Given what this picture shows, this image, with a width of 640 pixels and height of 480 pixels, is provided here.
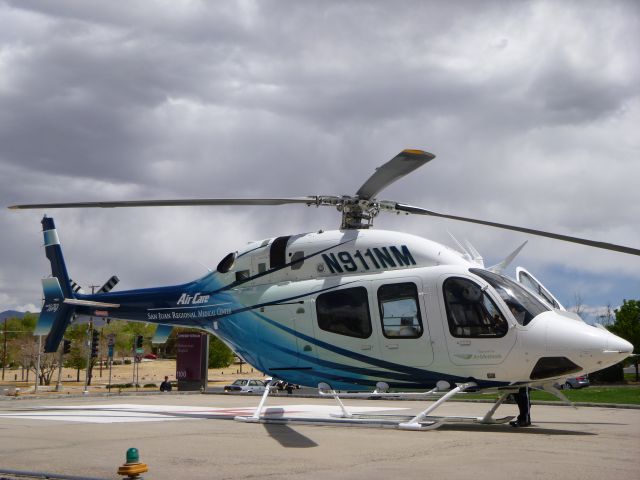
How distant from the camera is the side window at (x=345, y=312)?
1487 cm

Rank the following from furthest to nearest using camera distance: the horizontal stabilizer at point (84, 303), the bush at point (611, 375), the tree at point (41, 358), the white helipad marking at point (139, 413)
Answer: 1. the tree at point (41, 358)
2. the bush at point (611, 375)
3. the horizontal stabilizer at point (84, 303)
4. the white helipad marking at point (139, 413)

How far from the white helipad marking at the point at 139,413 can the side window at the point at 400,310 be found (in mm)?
3732

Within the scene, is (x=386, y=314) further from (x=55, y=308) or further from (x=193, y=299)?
(x=55, y=308)

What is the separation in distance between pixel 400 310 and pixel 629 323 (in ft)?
169

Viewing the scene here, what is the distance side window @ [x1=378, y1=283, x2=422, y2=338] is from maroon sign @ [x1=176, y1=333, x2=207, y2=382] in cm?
2359

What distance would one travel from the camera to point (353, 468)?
8.84 m

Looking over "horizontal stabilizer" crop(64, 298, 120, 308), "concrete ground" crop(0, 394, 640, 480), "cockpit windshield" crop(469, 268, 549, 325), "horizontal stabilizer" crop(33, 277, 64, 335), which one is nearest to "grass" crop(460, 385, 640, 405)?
"concrete ground" crop(0, 394, 640, 480)

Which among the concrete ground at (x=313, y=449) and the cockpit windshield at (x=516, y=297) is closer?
the concrete ground at (x=313, y=449)

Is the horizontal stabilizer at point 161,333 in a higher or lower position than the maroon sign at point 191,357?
higher

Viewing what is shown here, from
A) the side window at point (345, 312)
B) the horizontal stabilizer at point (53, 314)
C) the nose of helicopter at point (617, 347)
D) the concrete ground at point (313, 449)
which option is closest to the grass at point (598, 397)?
the concrete ground at point (313, 449)

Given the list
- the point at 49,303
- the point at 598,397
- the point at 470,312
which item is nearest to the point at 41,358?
the point at 49,303

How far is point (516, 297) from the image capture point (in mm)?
13734

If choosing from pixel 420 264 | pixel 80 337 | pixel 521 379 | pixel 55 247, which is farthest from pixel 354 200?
pixel 80 337

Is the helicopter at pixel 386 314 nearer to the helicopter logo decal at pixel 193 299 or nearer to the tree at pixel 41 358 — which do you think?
the helicopter logo decal at pixel 193 299
